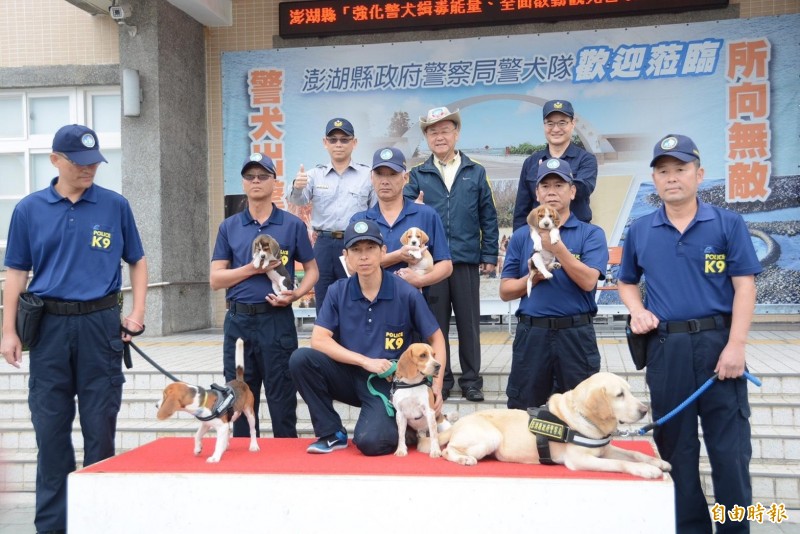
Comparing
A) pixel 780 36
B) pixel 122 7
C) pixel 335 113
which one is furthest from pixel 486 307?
pixel 122 7

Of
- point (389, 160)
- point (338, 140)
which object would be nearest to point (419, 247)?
point (389, 160)

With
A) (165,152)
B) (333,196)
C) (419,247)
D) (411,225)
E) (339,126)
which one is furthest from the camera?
(165,152)

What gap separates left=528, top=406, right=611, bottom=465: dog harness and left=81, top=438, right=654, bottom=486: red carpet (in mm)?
87

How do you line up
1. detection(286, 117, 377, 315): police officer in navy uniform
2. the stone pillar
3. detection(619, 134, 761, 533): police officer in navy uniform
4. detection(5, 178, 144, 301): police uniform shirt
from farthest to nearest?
the stone pillar < detection(286, 117, 377, 315): police officer in navy uniform < detection(5, 178, 144, 301): police uniform shirt < detection(619, 134, 761, 533): police officer in navy uniform

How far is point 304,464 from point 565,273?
1788 mm

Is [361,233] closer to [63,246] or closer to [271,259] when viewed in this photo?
[271,259]

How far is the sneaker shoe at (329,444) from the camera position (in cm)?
426

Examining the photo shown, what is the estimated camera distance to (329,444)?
→ 434 cm

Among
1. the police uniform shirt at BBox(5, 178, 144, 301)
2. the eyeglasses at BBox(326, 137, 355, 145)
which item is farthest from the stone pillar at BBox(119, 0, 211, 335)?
the police uniform shirt at BBox(5, 178, 144, 301)

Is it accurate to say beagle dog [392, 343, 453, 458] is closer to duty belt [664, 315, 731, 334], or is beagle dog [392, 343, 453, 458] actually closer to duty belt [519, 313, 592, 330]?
duty belt [519, 313, 592, 330]

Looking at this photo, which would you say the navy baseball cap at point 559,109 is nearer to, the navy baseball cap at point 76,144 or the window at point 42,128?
the navy baseball cap at point 76,144

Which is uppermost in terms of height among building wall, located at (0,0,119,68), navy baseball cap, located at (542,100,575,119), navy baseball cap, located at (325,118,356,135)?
building wall, located at (0,0,119,68)

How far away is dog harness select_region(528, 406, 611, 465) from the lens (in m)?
3.67

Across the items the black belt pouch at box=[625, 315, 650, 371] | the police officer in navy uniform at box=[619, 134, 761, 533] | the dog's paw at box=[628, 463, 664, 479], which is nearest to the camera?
the dog's paw at box=[628, 463, 664, 479]
